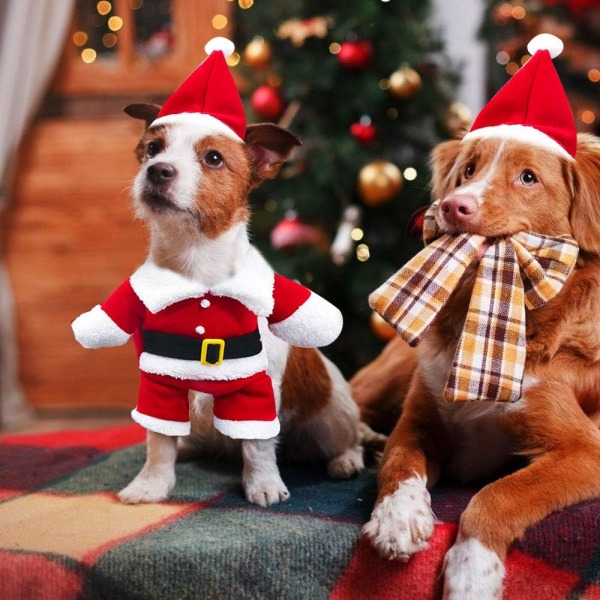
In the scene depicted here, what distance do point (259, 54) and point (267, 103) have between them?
0.19 meters

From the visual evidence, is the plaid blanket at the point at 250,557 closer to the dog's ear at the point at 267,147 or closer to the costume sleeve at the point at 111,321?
the costume sleeve at the point at 111,321

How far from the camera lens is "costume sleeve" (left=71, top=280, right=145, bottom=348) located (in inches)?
49.8

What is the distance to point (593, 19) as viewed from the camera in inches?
109

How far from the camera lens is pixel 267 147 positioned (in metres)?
1.37

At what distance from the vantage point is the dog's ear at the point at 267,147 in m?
1.34

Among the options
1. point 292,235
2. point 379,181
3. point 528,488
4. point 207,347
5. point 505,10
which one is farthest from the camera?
point 505,10

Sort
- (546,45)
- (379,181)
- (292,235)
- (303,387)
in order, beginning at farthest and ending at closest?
(292,235) → (379,181) → (303,387) → (546,45)

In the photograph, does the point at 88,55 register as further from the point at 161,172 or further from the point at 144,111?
the point at 161,172

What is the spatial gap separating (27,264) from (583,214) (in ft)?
8.72

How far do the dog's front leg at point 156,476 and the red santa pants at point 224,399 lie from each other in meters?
0.06

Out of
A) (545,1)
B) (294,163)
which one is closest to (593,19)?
(545,1)

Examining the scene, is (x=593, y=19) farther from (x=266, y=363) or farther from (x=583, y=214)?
(x=266, y=363)

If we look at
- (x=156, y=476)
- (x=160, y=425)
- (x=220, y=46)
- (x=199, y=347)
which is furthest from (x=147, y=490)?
(x=220, y=46)

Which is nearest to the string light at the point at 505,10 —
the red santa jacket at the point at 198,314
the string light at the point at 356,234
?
the string light at the point at 356,234
